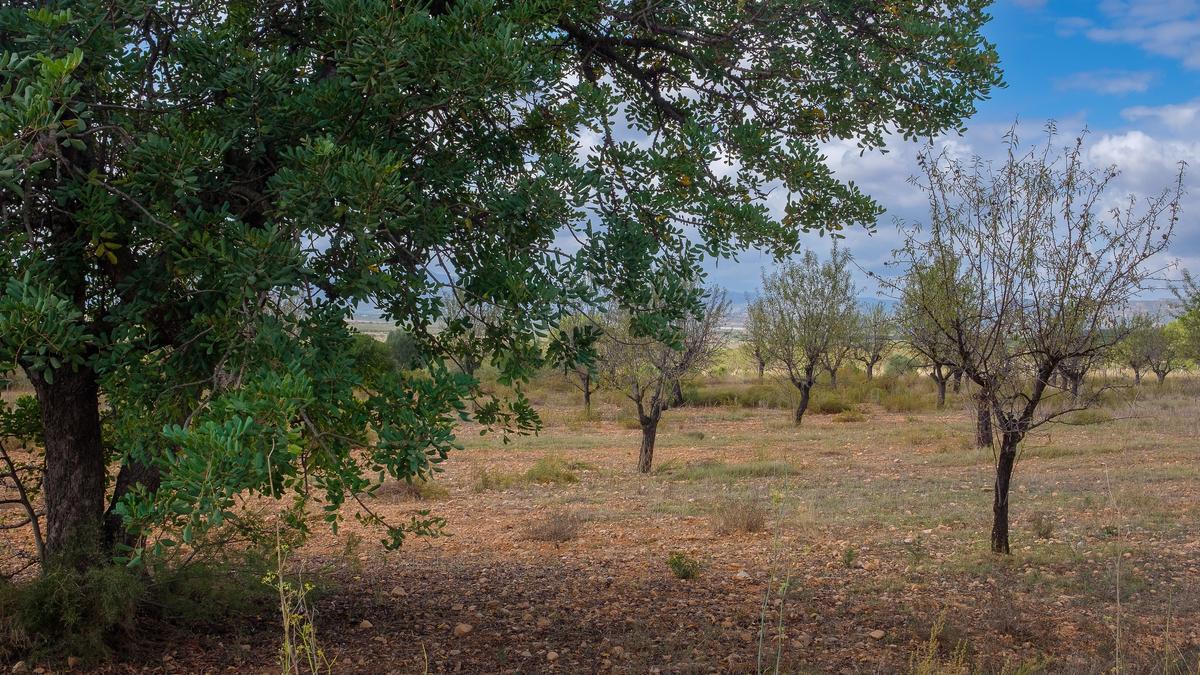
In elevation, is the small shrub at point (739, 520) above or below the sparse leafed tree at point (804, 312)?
below

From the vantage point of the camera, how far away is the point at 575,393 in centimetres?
4112

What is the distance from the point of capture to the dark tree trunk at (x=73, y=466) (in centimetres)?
529

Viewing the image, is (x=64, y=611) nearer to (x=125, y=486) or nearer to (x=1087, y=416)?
(x=125, y=486)

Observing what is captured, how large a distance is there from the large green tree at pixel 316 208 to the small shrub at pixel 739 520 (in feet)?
19.0

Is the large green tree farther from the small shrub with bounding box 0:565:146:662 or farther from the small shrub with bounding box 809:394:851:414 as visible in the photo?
the small shrub with bounding box 809:394:851:414

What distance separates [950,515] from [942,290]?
12.8 ft

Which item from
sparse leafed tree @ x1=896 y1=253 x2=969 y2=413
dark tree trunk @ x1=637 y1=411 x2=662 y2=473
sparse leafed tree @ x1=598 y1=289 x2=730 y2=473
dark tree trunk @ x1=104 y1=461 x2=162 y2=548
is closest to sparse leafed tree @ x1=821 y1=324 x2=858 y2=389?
sparse leafed tree @ x1=598 y1=289 x2=730 y2=473

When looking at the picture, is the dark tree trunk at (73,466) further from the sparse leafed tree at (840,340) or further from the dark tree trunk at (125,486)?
the sparse leafed tree at (840,340)

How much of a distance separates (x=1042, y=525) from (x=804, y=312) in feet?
74.4

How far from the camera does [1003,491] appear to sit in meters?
8.73

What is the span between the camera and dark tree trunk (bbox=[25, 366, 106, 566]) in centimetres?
529

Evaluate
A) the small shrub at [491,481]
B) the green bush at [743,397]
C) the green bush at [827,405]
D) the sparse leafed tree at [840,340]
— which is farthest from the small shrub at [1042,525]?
the green bush at [743,397]

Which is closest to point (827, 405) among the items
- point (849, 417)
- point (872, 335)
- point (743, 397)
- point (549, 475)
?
point (849, 417)

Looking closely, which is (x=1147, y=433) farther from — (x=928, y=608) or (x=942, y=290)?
(x=928, y=608)
